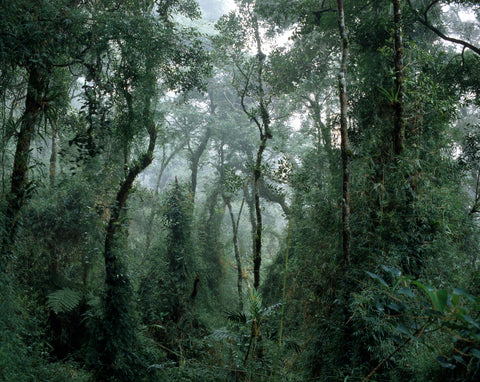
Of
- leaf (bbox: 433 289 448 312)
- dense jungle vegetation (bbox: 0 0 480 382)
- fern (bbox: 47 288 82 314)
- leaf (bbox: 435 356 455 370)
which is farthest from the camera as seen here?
fern (bbox: 47 288 82 314)

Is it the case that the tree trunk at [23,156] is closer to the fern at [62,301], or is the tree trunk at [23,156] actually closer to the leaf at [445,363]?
the fern at [62,301]

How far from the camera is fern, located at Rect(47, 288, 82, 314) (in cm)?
646

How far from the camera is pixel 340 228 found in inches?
185

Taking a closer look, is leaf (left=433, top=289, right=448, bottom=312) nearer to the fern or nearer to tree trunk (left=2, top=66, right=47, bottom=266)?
tree trunk (left=2, top=66, right=47, bottom=266)

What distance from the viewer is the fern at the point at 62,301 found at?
6.46 meters

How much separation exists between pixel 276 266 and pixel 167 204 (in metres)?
3.94

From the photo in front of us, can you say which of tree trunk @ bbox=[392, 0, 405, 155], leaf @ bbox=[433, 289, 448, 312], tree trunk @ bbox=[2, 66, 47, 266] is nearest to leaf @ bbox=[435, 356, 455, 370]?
leaf @ bbox=[433, 289, 448, 312]

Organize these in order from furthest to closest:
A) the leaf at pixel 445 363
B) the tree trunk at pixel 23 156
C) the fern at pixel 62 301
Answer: the fern at pixel 62 301
the tree trunk at pixel 23 156
the leaf at pixel 445 363

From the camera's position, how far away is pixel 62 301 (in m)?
6.57

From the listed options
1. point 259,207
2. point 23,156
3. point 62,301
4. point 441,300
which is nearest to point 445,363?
point 441,300

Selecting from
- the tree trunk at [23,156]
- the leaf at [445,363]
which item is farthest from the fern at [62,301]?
the leaf at [445,363]

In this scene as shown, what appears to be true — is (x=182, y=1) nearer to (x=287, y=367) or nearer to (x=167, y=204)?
(x=167, y=204)

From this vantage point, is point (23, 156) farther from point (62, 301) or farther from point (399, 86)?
point (399, 86)

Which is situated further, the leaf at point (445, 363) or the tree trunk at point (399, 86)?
the tree trunk at point (399, 86)
